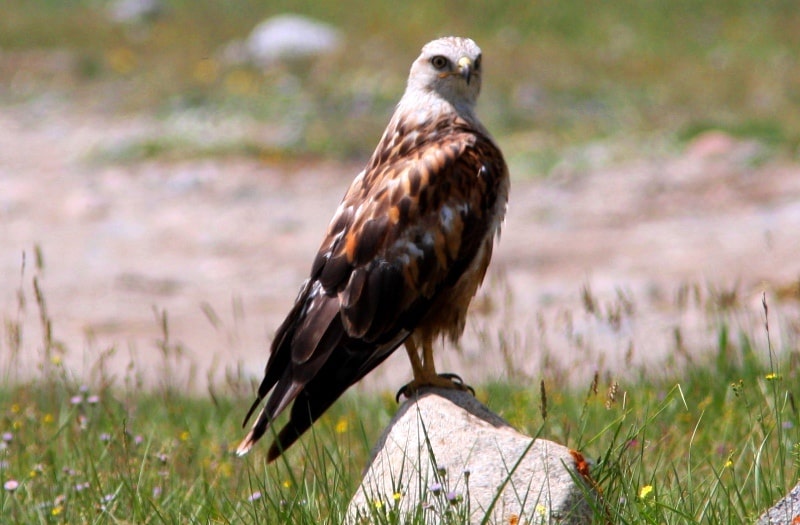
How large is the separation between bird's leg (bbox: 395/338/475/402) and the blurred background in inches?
18.6

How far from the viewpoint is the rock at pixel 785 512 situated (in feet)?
11.0

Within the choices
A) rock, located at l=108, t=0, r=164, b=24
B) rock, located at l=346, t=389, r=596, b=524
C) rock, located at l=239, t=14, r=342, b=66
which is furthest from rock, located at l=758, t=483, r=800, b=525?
rock, located at l=108, t=0, r=164, b=24

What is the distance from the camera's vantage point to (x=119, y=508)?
4055mm

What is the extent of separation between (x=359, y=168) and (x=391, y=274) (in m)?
9.87

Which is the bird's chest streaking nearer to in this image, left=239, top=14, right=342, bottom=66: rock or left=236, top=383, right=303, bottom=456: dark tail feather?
left=236, top=383, right=303, bottom=456: dark tail feather

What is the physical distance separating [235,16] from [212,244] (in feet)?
41.5

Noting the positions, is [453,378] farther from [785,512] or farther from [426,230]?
[785,512]

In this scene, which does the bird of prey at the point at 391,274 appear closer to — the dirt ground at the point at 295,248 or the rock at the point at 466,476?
the rock at the point at 466,476

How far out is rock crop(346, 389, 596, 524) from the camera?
3502 millimetres

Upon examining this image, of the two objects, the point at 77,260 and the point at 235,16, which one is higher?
the point at 235,16

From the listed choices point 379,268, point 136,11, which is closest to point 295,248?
point 379,268

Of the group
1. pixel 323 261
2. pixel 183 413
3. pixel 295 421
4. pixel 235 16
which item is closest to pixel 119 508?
pixel 295 421

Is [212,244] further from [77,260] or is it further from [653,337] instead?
[653,337]

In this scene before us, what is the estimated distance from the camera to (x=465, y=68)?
5289 mm
